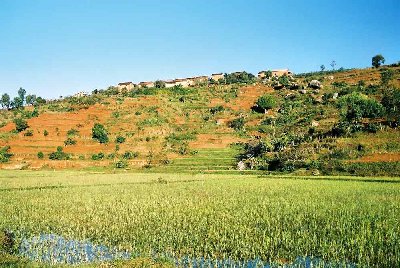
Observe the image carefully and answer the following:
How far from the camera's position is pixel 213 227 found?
1977 cm

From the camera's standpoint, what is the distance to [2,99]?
536ft

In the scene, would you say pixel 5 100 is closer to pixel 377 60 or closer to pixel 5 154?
pixel 5 154

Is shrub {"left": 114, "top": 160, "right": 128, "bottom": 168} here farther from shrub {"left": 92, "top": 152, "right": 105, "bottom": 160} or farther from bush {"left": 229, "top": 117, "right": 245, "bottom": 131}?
bush {"left": 229, "top": 117, "right": 245, "bottom": 131}

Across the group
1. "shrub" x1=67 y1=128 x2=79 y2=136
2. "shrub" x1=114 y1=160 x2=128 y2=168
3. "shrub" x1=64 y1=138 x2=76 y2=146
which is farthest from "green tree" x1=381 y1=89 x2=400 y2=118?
"shrub" x1=67 y1=128 x2=79 y2=136

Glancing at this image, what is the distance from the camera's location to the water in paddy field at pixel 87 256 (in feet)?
46.3

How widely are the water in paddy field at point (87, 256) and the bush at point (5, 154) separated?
67.2 m

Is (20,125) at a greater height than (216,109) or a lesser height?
lesser

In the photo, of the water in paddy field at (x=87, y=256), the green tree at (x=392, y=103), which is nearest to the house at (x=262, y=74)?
the green tree at (x=392, y=103)

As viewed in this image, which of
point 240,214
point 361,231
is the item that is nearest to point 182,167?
point 240,214

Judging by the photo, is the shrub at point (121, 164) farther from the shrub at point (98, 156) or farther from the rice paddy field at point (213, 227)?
the rice paddy field at point (213, 227)

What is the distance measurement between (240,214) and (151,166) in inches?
1943

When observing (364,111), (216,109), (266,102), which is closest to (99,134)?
(216,109)

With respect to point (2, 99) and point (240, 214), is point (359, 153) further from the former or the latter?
point (2, 99)

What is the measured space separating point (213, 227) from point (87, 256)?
22.9 feet
